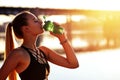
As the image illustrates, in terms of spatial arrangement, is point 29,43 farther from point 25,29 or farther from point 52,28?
point 52,28

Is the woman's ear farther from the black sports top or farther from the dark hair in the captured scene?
the black sports top

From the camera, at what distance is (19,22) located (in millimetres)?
2828

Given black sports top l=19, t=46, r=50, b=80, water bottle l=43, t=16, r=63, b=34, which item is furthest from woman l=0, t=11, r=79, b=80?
water bottle l=43, t=16, r=63, b=34

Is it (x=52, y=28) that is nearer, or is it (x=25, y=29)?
(x=25, y=29)

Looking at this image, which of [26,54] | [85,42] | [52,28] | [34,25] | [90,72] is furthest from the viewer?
[85,42]

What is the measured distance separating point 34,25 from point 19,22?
132 millimetres

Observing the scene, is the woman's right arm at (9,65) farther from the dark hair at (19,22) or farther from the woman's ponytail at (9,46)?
the dark hair at (19,22)

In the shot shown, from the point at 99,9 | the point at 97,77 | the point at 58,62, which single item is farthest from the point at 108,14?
the point at 58,62

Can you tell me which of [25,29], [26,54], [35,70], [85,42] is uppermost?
[25,29]


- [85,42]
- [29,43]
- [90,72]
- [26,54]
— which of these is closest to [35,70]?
[26,54]

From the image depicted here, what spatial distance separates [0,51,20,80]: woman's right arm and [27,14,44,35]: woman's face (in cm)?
27

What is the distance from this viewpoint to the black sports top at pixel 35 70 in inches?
105

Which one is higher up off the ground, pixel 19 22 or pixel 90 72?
pixel 19 22

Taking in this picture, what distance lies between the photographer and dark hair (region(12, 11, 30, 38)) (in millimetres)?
2809
